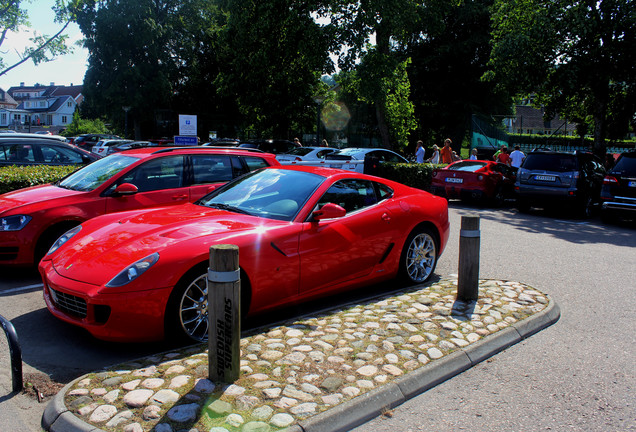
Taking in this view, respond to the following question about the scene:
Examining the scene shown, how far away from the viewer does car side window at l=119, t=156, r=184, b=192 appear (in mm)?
7059

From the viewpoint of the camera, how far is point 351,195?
5.70m

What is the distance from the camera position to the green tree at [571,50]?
17625mm

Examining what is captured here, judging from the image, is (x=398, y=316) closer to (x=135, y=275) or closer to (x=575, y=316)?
(x=575, y=316)

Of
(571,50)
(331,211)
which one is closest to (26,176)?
(331,211)

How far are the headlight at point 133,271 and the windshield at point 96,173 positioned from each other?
3.24 m

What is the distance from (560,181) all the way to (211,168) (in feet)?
31.9

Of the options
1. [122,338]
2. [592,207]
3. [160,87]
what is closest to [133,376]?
[122,338]

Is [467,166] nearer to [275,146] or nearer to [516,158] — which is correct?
[516,158]

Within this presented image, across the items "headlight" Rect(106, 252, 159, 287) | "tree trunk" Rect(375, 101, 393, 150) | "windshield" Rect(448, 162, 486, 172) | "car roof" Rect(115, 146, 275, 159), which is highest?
"tree trunk" Rect(375, 101, 393, 150)

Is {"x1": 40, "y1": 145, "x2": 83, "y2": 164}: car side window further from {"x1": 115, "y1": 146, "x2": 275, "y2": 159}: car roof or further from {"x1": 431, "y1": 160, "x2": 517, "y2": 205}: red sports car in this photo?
{"x1": 431, "y1": 160, "x2": 517, "y2": 205}: red sports car

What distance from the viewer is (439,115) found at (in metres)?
40.8

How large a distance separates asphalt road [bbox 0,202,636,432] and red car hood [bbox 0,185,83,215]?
89cm

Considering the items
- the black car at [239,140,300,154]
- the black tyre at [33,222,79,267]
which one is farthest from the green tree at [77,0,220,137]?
the black tyre at [33,222,79,267]

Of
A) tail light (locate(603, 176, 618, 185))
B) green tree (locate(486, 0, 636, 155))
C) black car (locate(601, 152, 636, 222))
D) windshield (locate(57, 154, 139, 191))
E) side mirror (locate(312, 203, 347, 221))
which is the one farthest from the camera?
green tree (locate(486, 0, 636, 155))
